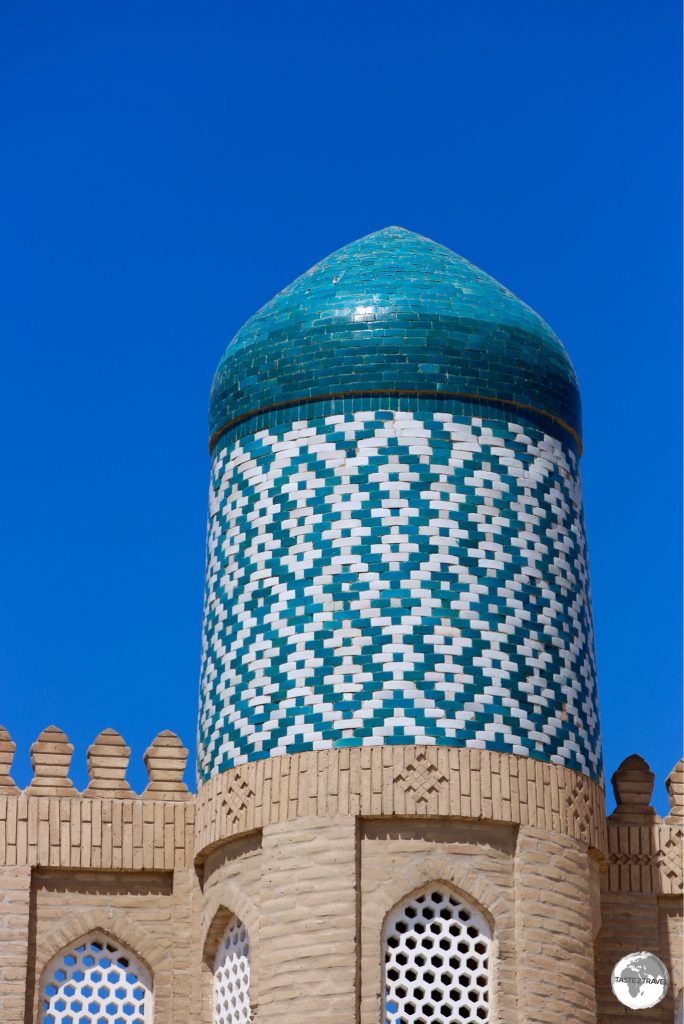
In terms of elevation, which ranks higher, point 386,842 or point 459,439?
point 459,439

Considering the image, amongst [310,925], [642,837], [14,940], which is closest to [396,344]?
[642,837]

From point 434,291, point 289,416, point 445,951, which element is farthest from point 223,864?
point 434,291

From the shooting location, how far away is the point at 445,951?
51.4 feet

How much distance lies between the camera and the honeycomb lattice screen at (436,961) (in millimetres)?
15531

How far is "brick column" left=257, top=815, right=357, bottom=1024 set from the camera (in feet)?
50.0

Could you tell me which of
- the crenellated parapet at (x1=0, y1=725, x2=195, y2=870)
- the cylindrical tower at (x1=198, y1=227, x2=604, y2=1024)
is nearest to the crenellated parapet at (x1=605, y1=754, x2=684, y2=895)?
the cylindrical tower at (x1=198, y1=227, x2=604, y2=1024)

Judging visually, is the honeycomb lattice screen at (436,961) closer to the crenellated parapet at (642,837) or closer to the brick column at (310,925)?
the brick column at (310,925)

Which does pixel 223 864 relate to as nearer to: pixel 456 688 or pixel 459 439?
pixel 456 688

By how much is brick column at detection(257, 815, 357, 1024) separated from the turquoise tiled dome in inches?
119

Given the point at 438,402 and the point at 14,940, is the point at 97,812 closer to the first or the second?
the point at 14,940

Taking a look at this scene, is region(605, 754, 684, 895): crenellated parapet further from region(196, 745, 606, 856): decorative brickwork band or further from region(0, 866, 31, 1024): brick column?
region(0, 866, 31, 1024): brick column

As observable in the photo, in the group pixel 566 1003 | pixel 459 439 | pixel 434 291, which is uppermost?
pixel 434 291

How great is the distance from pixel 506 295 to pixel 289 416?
1828mm

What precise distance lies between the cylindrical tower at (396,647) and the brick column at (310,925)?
0.01 metres
